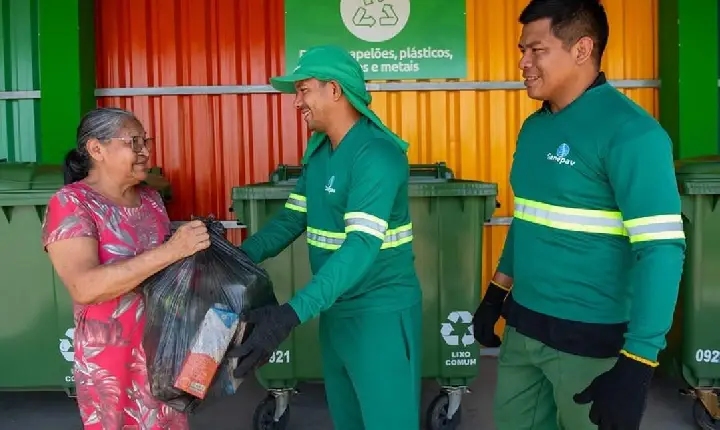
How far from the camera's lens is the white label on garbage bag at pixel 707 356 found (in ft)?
11.4

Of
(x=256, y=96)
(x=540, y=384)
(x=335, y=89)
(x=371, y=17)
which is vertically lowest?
(x=540, y=384)

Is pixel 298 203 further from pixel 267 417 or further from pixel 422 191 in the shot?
pixel 267 417

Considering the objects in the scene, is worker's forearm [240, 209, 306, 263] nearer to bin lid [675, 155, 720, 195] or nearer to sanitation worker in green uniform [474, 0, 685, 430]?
sanitation worker in green uniform [474, 0, 685, 430]

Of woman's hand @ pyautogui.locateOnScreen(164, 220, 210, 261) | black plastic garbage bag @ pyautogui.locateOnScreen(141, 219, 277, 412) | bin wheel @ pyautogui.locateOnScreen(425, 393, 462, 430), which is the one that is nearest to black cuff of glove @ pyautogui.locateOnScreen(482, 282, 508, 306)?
black plastic garbage bag @ pyautogui.locateOnScreen(141, 219, 277, 412)

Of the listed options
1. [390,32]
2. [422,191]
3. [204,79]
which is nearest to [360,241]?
[422,191]

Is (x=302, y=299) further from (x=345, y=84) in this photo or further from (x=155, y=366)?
(x=345, y=84)

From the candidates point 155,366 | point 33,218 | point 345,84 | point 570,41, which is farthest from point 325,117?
point 33,218

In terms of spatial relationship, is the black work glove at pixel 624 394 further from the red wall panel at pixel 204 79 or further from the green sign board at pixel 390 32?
the red wall panel at pixel 204 79

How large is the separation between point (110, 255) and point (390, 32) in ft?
11.4

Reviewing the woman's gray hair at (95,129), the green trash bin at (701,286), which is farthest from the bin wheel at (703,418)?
the woman's gray hair at (95,129)

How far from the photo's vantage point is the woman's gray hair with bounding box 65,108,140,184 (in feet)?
Result: 6.73

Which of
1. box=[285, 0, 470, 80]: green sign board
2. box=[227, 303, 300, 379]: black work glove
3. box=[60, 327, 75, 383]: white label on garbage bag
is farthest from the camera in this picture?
box=[285, 0, 470, 80]: green sign board

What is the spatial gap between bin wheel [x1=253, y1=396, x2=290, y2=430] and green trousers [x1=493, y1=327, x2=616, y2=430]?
1806 millimetres

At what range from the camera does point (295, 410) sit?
406cm
